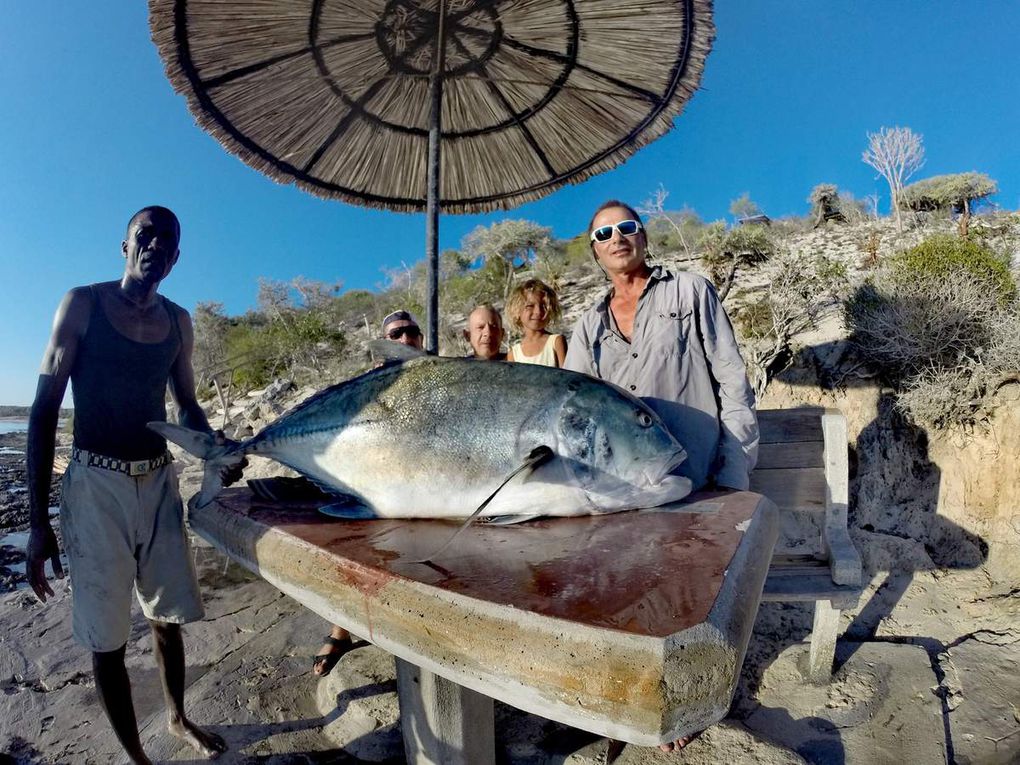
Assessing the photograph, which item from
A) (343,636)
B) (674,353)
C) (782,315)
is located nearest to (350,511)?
(674,353)

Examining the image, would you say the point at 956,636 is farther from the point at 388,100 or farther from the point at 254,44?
the point at 254,44

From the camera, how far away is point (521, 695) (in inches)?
30.1

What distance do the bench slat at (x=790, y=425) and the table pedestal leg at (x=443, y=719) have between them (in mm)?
1884

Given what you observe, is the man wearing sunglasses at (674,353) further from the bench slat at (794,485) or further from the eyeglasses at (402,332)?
the eyeglasses at (402,332)

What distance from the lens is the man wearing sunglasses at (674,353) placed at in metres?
1.94

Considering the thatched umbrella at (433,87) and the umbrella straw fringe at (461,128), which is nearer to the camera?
the thatched umbrella at (433,87)

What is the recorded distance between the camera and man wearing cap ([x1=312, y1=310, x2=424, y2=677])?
3148mm

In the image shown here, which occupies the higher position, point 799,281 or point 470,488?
point 799,281

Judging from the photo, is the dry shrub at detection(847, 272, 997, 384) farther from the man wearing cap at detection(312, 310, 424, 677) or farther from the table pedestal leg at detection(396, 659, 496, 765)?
the table pedestal leg at detection(396, 659, 496, 765)

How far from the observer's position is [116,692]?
79.7 inches

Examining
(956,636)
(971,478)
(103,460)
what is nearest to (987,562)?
(971,478)

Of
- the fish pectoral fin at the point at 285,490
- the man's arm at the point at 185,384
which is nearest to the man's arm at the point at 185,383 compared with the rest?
the man's arm at the point at 185,384

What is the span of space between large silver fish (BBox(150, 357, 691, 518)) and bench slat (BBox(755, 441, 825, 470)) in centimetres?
166

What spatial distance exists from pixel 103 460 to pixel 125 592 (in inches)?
20.2
